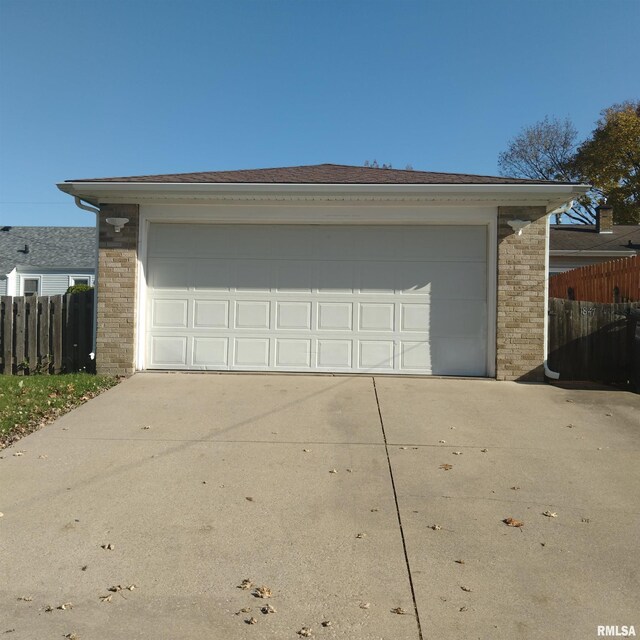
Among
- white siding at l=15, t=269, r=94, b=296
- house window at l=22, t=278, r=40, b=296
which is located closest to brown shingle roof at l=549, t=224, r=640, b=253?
white siding at l=15, t=269, r=94, b=296

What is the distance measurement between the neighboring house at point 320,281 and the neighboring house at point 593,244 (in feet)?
44.6

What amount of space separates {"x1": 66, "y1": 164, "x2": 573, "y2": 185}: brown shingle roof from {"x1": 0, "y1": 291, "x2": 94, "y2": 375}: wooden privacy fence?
81.3 inches

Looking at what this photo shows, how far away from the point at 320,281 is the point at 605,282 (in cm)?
663

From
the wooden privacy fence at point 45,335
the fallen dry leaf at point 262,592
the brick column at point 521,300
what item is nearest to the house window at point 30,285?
the wooden privacy fence at point 45,335

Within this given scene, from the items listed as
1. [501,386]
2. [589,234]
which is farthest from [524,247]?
[589,234]

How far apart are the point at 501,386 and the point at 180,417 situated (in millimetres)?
4449

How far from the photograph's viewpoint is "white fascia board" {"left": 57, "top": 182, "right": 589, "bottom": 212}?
801 cm

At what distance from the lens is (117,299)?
27.9 ft

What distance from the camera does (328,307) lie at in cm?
866

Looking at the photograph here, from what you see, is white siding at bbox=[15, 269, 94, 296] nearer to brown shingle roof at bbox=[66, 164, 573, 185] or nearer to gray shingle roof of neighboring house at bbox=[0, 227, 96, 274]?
Result: gray shingle roof of neighboring house at bbox=[0, 227, 96, 274]

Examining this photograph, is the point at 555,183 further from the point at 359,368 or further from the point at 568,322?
the point at 359,368

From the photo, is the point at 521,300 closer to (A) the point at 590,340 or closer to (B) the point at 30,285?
(A) the point at 590,340

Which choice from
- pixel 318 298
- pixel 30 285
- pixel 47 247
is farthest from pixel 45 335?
pixel 47 247

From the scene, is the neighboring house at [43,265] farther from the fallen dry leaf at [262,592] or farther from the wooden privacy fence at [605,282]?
the fallen dry leaf at [262,592]
